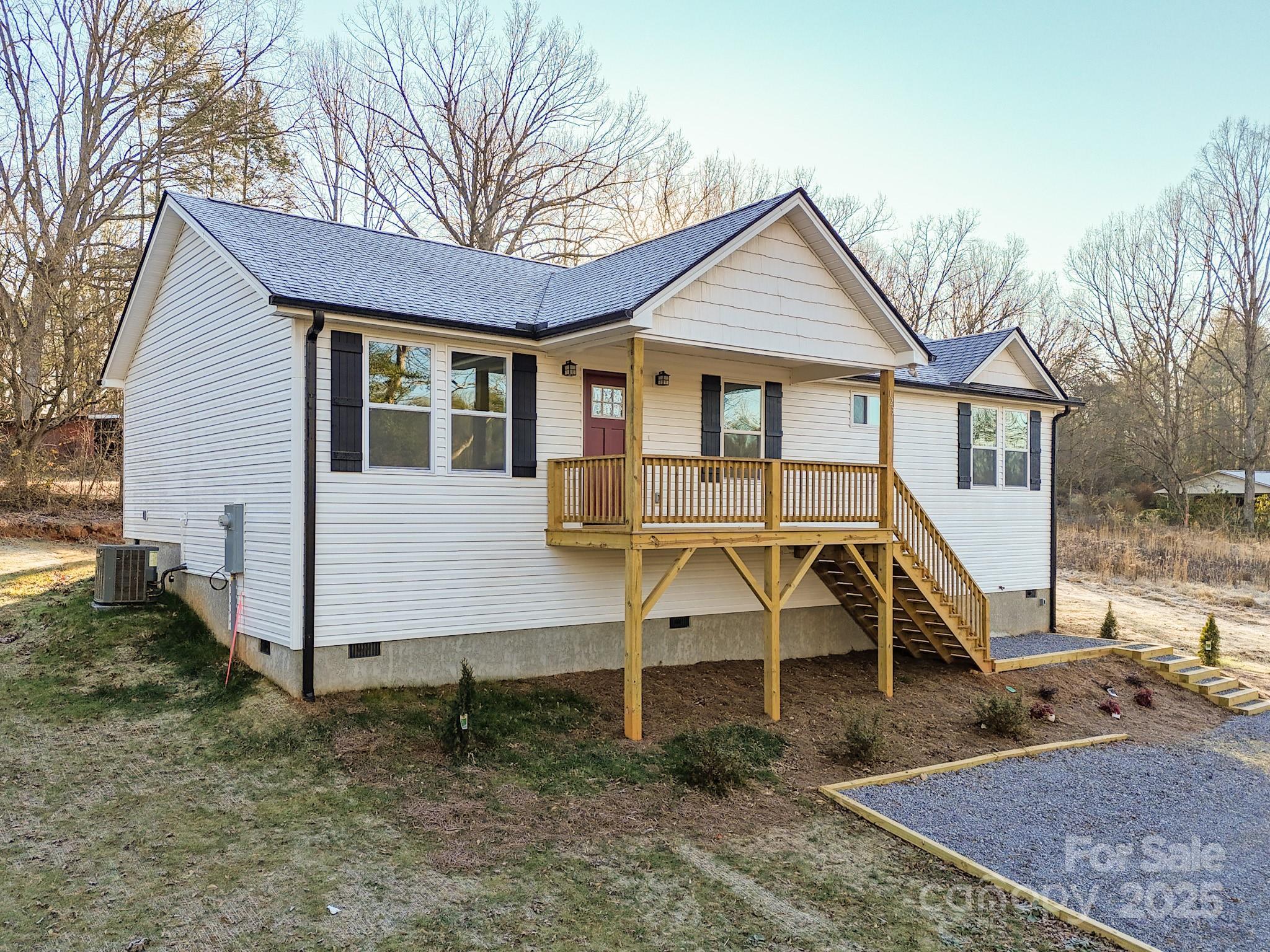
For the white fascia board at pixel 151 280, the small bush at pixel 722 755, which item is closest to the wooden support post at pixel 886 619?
the small bush at pixel 722 755

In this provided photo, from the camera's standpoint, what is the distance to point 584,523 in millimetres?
10273

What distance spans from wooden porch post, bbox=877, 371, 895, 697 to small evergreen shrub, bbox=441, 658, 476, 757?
6.21m

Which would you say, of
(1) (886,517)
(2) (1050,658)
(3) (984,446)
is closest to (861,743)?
(1) (886,517)

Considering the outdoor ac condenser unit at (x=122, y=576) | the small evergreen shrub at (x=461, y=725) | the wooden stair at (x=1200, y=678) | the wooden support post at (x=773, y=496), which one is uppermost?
the wooden support post at (x=773, y=496)

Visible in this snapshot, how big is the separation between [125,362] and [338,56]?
1860 cm

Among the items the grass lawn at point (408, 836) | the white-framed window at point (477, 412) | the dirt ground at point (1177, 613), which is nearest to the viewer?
the grass lawn at point (408, 836)

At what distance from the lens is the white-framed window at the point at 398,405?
9.64m

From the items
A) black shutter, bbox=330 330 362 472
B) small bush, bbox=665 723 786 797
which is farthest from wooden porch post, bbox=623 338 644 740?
black shutter, bbox=330 330 362 472

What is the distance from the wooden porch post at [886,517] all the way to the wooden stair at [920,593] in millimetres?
230

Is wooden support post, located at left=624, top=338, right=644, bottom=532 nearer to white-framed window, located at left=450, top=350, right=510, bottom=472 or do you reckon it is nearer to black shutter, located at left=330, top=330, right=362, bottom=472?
white-framed window, located at left=450, top=350, right=510, bottom=472

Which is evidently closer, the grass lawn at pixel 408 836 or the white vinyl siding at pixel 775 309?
the grass lawn at pixel 408 836

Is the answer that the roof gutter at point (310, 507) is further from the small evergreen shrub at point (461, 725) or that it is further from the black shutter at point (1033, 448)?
the black shutter at point (1033, 448)

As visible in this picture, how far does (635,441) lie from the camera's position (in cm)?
947

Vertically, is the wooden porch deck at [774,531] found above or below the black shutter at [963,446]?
below
